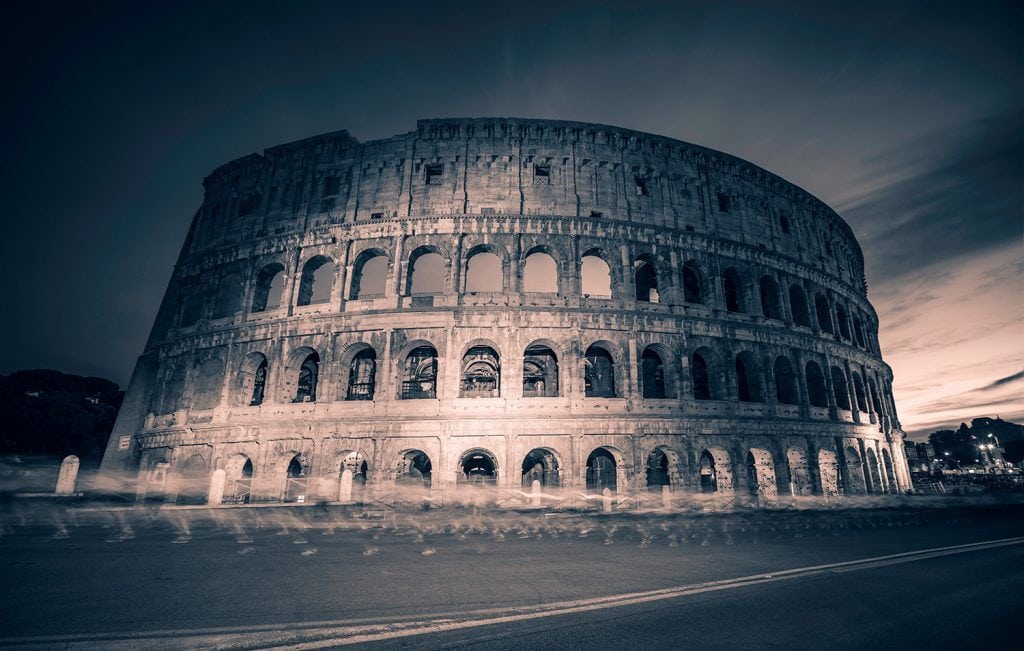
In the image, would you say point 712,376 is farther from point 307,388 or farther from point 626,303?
point 307,388

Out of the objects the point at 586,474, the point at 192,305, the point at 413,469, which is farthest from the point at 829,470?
the point at 192,305

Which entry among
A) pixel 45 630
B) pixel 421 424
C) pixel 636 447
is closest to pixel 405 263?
→ pixel 421 424

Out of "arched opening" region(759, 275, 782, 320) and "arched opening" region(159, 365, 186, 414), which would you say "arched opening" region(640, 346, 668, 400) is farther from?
"arched opening" region(159, 365, 186, 414)

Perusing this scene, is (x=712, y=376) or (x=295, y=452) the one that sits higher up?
(x=712, y=376)

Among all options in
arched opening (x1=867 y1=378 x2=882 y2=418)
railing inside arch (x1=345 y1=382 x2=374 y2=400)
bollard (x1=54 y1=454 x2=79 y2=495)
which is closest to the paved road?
bollard (x1=54 y1=454 x2=79 y2=495)

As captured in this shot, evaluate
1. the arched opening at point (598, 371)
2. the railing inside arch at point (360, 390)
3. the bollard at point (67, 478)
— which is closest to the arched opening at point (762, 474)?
the arched opening at point (598, 371)

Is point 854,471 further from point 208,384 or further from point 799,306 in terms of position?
point 208,384

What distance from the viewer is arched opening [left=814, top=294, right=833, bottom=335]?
23297 mm

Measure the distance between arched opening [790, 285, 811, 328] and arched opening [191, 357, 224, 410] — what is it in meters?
27.0

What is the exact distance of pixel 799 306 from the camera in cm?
2269

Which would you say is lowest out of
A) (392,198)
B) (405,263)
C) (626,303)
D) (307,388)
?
(307,388)

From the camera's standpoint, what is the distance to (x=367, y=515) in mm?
12906

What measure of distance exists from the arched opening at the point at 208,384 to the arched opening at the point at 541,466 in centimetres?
1345

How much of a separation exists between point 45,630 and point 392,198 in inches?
697
